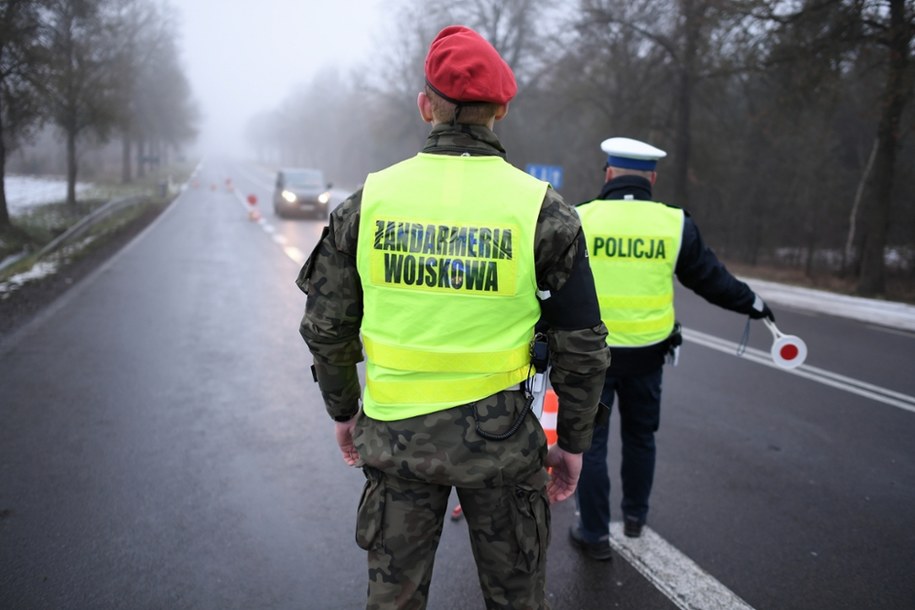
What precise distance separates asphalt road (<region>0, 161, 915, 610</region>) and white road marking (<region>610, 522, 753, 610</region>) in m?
0.05

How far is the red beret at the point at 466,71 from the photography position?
179 centimetres

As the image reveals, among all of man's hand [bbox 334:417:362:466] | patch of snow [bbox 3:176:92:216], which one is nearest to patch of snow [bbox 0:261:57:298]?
man's hand [bbox 334:417:362:466]

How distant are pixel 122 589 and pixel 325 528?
38.4 inches

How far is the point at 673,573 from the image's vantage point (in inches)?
124

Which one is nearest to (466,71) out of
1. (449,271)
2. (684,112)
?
(449,271)

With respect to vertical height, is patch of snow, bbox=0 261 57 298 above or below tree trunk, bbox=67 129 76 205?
below

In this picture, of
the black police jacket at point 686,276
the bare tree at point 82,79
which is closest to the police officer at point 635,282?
the black police jacket at point 686,276

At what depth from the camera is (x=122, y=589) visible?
9.45ft

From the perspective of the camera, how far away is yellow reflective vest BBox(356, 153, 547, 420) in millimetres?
1788

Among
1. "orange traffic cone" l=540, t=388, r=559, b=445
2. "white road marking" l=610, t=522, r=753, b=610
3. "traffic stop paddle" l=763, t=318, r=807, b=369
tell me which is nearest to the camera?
"white road marking" l=610, t=522, r=753, b=610

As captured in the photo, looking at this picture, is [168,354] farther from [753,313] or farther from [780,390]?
[780,390]

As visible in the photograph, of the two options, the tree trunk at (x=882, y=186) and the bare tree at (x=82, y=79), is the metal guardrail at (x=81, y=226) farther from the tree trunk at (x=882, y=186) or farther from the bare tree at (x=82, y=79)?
the tree trunk at (x=882, y=186)

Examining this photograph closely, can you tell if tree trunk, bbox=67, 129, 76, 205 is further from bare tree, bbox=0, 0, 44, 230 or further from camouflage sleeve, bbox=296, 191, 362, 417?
camouflage sleeve, bbox=296, 191, 362, 417

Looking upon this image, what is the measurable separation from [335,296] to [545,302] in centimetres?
61
